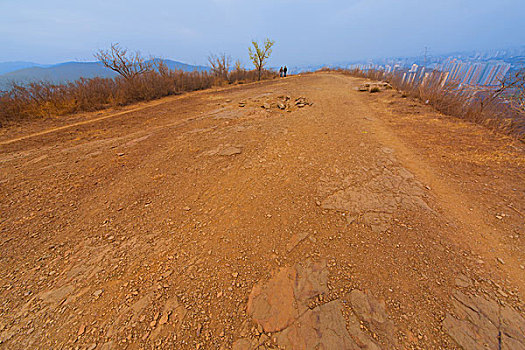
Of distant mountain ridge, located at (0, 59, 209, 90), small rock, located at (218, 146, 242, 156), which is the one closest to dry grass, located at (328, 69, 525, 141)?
small rock, located at (218, 146, 242, 156)

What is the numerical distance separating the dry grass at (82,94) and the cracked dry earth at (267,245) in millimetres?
3694

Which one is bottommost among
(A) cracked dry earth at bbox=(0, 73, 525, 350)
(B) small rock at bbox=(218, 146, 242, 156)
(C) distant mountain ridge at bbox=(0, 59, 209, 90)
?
(A) cracked dry earth at bbox=(0, 73, 525, 350)

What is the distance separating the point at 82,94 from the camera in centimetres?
731

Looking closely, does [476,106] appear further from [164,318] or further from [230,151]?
[164,318]

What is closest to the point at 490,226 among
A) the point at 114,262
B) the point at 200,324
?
the point at 200,324

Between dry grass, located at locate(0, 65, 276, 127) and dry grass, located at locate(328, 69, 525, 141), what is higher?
dry grass, located at locate(0, 65, 276, 127)

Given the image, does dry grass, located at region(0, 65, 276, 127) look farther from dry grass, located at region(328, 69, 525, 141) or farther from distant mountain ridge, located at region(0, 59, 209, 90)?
dry grass, located at region(328, 69, 525, 141)

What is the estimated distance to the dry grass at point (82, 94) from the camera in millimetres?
6199

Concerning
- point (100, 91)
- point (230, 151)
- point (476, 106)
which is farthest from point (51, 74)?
point (476, 106)

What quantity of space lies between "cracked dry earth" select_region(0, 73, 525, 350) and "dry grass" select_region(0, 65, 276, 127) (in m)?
3.69

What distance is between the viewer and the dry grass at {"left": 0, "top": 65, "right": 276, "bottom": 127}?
6199 mm

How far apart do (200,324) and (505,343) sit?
2037 mm

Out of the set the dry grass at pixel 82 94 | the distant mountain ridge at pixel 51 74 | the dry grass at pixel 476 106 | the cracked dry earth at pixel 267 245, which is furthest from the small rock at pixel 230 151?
the distant mountain ridge at pixel 51 74

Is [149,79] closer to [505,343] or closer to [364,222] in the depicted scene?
[364,222]
